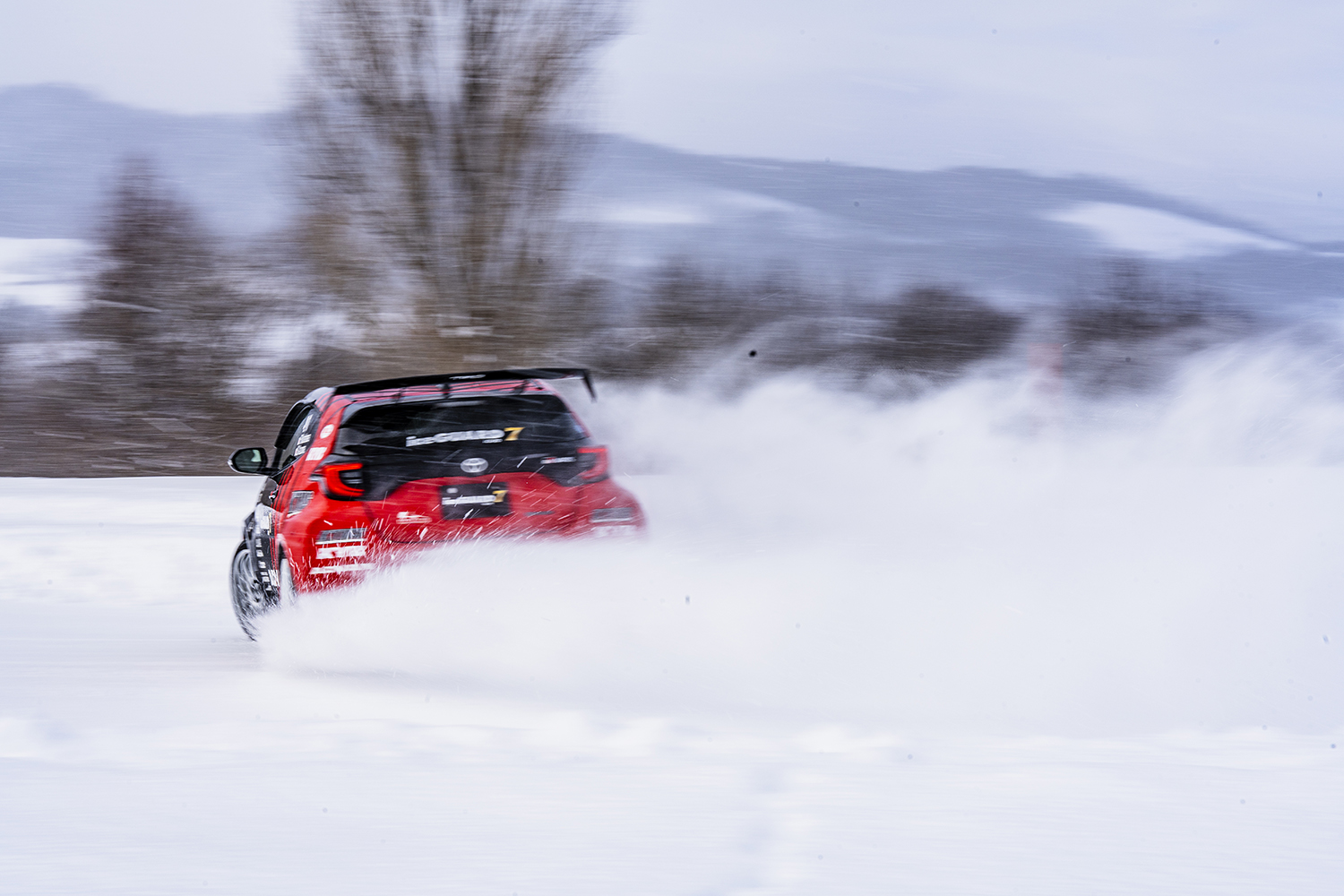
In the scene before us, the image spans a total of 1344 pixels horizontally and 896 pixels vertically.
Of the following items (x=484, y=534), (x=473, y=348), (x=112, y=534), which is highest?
(x=484, y=534)

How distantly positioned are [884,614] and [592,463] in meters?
1.43

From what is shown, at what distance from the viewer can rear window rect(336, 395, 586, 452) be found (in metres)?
5.11

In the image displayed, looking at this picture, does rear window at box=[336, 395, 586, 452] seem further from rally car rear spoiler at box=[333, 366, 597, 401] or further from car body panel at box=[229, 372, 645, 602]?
rally car rear spoiler at box=[333, 366, 597, 401]

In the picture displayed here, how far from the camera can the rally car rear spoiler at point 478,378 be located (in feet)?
16.9

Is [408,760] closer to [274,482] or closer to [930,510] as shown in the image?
[274,482]

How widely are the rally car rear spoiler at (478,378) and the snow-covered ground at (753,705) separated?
450mm

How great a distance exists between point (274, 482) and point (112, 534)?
23.5 feet

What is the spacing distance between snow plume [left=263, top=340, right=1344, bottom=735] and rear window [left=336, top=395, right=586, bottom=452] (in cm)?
40

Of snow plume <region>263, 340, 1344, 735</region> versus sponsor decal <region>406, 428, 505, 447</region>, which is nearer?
snow plume <region>263, 340, 1344, 735</region>

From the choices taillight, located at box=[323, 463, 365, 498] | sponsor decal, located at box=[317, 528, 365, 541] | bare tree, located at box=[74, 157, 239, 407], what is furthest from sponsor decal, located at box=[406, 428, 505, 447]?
bare tree, located at box=[74, 157, 239, 407]

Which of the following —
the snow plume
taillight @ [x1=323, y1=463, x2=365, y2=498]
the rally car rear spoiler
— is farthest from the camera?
the rally car rear spoiler

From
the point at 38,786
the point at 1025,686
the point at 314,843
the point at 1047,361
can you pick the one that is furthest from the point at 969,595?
the point at 1047,361

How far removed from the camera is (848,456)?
8.23 metres

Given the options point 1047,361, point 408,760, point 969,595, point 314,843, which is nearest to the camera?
point 314,843
